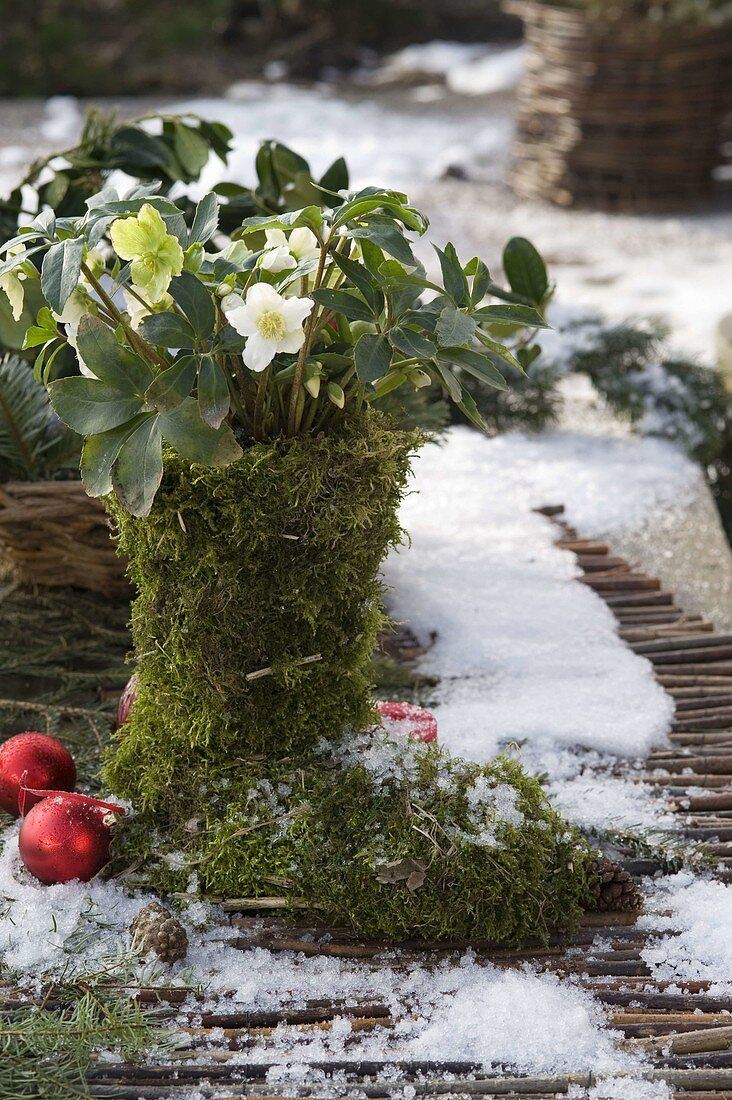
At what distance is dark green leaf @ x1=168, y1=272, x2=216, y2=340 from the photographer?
83cm

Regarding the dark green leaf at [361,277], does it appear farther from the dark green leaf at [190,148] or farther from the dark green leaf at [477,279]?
the dark green leaf at [190,148]

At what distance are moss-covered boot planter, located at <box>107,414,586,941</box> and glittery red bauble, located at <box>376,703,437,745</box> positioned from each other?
92 mm

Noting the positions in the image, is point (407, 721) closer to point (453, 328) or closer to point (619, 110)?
point (453, 328)

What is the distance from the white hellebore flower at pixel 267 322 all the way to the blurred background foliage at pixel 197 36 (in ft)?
15.3

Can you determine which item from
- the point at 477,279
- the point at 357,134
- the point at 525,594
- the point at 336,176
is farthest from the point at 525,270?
the point at 357,134

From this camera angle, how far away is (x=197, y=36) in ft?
17.1

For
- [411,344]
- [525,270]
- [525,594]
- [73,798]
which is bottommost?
[525,594]

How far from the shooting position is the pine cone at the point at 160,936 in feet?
2.99

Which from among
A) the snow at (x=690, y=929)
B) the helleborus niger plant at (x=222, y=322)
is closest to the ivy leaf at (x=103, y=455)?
the helleborus niger plant at (x=222, y=322)

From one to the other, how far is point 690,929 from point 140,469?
23.3 inches

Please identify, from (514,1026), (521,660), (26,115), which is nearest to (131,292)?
(514,1026)

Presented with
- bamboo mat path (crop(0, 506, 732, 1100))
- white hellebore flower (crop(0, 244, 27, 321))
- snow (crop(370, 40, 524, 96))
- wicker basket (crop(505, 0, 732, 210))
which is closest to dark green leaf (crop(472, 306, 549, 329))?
white hellebore flower (crop(0, 244, 27, 321))

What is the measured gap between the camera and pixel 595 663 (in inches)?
55.2

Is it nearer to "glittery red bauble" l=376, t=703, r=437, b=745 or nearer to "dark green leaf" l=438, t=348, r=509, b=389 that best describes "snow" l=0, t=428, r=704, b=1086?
"glittery red bauble" l=376, t=703, r=437, b=745
